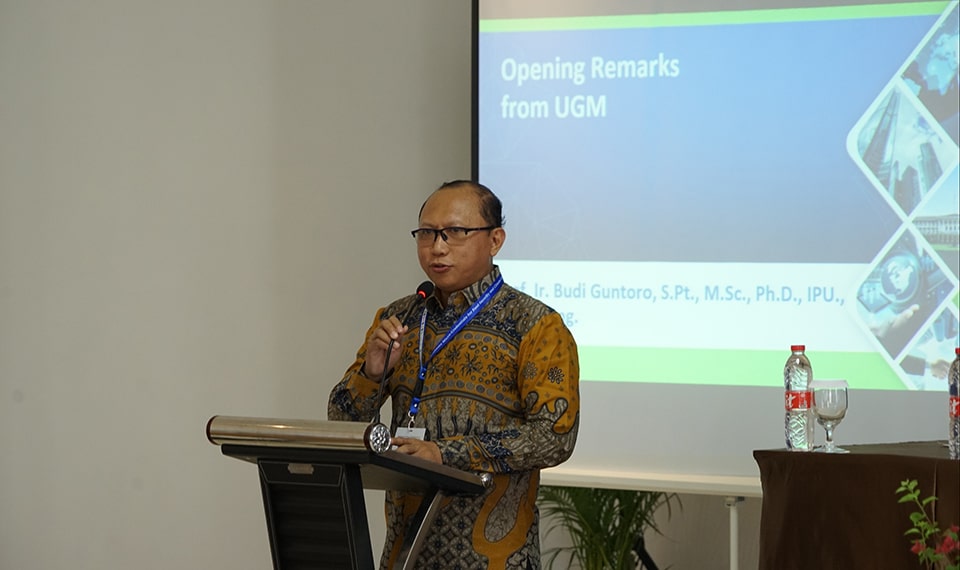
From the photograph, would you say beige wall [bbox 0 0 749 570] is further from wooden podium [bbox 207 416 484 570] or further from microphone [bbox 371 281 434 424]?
wooden podium [bbox 207 416 484 570]

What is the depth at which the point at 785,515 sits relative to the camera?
2572 millimetres

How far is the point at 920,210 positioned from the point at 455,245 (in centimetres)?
188

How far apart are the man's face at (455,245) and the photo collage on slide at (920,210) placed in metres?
1.70

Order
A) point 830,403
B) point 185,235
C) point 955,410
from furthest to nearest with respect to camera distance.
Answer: point 185,235 < point 830,403 < point 955,410

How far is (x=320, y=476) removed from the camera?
84.4 inches

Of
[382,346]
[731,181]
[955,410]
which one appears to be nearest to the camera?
[955,410]

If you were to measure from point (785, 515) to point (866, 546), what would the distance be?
225 millimetres

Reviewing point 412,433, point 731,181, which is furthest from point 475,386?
point 731,181

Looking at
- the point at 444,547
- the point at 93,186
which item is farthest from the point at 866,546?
the point at 93,186

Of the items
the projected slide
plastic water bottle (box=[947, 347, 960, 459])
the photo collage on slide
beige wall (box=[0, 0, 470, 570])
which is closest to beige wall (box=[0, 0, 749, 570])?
beige wall (box=[0, 0, 470, 570])

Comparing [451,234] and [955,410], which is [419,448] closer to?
[451,234]

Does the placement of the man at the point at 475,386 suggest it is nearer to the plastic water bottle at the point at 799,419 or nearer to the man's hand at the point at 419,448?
the man's hand at the point at 419,448

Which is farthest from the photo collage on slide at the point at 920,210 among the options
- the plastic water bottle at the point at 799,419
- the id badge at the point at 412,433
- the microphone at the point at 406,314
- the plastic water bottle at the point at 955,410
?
the id badge at the point at 412,433

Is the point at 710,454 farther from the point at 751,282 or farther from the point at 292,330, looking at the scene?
the point at 292,330
